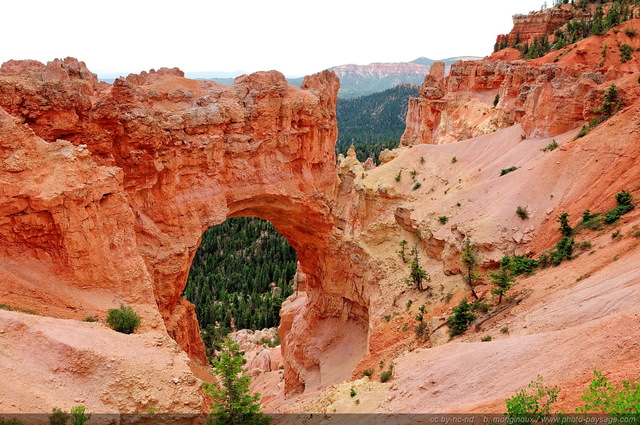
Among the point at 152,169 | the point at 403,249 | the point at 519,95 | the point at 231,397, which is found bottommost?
the point at 231,397

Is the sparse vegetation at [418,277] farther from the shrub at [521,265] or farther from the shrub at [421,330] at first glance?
the shrub at [521,265]

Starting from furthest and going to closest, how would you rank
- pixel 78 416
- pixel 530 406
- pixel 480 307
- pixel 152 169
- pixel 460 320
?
pixel 152 169 → pixel 480 307 → pixel 460 320 → pixel 78 416 → pixel 530 406

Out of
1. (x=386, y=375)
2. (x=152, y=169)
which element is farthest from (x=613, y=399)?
(x=152, y=169)

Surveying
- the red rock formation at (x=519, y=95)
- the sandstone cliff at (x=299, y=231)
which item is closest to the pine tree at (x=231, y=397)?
the sandstone cliff at (x=299, y=231)

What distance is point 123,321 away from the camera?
15617mm

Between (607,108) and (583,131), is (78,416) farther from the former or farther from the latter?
(607,108)

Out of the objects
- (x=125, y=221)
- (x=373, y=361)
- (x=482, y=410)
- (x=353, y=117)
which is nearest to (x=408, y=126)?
(x=373, y=361)

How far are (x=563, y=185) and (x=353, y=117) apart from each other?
176 meters

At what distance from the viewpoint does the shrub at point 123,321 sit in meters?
15.5

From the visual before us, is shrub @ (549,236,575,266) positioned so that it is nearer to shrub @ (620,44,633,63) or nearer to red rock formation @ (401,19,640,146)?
red rock formation @ (401,19,640,146)

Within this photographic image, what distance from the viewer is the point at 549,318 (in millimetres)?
15328

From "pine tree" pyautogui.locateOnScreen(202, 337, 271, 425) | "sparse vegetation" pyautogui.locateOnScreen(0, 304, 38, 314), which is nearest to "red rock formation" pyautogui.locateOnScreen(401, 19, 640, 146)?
"pine tree" pyautogui.locateOnScreen(202, 337, 271, 425)

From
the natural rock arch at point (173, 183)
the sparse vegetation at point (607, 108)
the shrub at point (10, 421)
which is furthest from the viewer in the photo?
the sparse vegetation at point (607, 108)

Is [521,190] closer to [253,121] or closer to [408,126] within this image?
[253,121]
